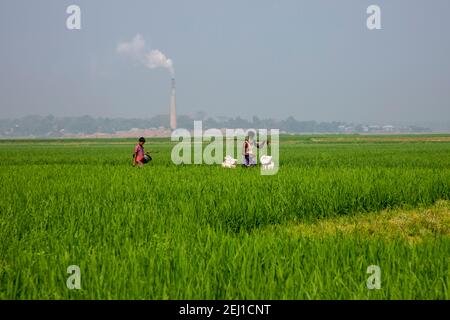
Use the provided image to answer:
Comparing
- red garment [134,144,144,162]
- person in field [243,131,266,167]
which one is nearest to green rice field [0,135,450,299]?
person in field [243,131,266,167]

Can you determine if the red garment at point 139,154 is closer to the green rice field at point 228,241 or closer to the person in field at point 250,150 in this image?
the person in field at point 250,150

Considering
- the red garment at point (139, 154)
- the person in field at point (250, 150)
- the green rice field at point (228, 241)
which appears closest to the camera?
the green rice field at point (228, 241)

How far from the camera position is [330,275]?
119 inches

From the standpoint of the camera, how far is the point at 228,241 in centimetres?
381

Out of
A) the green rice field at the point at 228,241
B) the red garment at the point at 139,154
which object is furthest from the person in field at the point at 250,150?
the green rice field at the point at 228,241

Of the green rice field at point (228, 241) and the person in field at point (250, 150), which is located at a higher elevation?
the person in field at point (250, 150)

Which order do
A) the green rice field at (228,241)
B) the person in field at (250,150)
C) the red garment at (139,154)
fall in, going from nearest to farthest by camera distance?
the green rice field at (228,241) < the person in field at (250,150) < the red garment at (139,154)

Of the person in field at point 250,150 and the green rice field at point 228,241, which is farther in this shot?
the person in field at point 250,150

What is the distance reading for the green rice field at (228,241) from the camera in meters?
2.76

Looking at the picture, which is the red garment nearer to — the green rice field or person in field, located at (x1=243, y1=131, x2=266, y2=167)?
person in field, located at (x1=243, y1=131, x2=266, y2=167)
